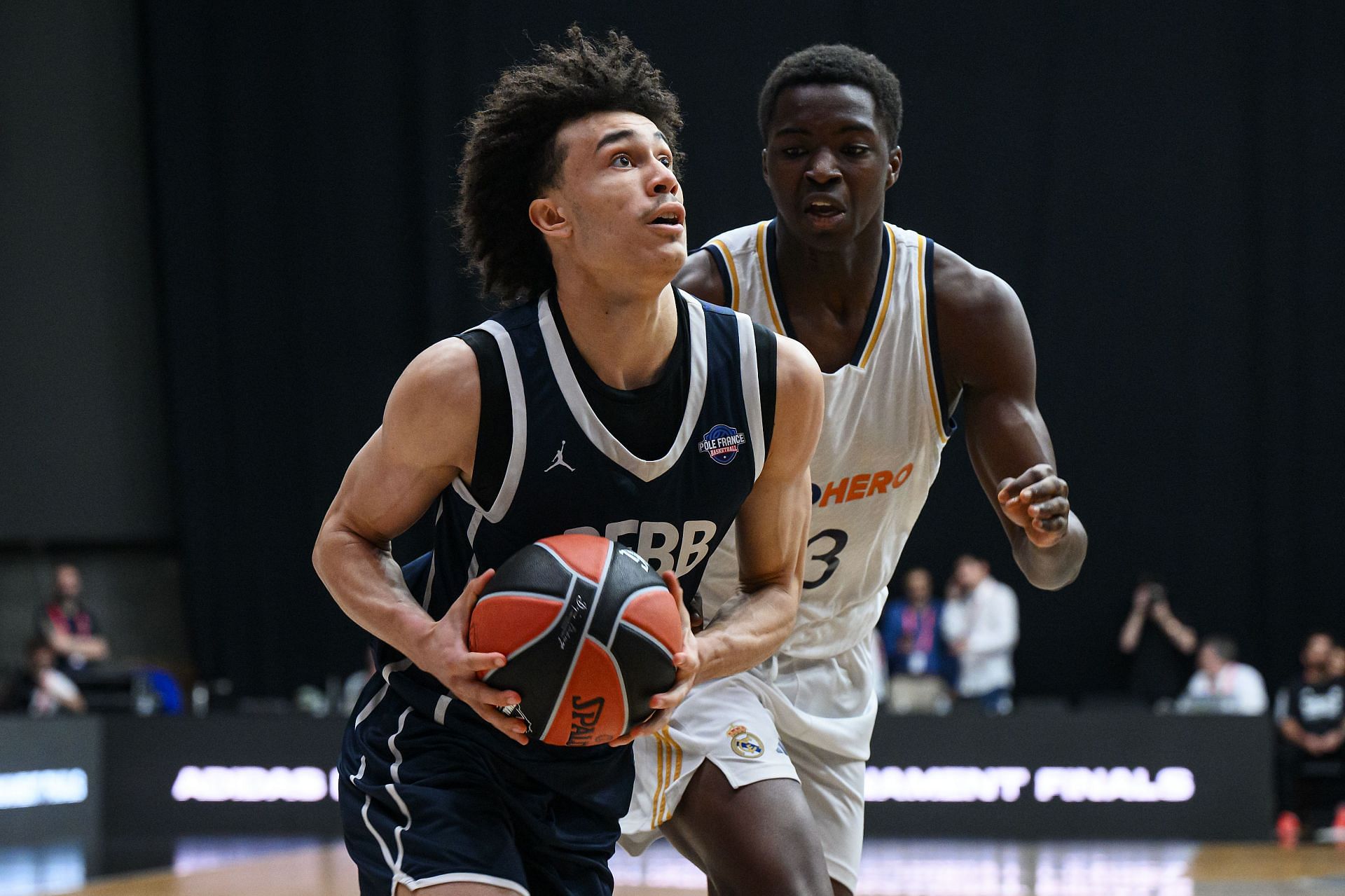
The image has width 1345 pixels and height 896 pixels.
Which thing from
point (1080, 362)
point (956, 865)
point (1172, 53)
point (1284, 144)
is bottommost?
point (956, 865)

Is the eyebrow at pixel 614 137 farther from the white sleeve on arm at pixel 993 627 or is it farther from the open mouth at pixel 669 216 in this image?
the white sleeve on arm at pixel 993 627

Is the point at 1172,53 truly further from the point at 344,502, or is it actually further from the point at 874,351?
the point at 344,502

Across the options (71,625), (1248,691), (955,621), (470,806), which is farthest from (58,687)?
(470,806)

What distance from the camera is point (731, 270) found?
3.77m

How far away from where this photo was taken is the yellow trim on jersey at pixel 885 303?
370 centimetres

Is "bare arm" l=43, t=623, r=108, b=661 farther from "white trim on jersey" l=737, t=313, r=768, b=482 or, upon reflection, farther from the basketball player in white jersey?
"white trim on jersey" l=737, t=313, r=768, b=482

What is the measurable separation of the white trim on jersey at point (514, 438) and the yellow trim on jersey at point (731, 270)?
41.3 inches

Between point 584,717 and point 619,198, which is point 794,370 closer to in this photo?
point 619,198

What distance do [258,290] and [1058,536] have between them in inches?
504

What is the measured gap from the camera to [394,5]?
14688 mm

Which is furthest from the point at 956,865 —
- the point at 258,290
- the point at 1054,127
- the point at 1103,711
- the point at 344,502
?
the point at 258,290

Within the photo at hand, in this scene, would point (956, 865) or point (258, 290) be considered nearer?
point (956, 865)

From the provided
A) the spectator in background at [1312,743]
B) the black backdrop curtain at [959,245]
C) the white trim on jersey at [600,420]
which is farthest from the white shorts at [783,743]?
the black backdrop curtain at [959,245]

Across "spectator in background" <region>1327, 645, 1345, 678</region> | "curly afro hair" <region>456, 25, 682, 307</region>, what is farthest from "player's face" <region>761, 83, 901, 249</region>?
"spectator in background" <region>1327, 645, 1345, 678</region>
